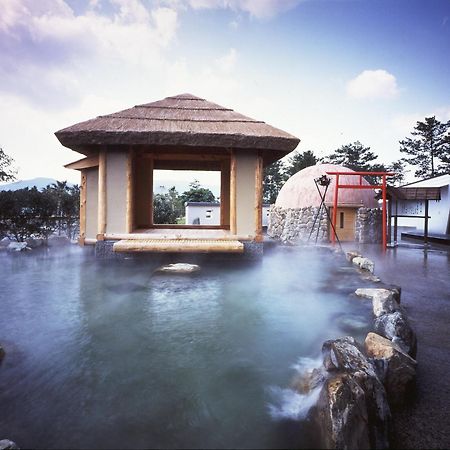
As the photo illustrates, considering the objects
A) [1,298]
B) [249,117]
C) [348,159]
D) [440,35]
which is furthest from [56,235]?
[348,159]

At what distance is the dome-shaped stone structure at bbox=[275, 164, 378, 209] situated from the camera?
49.9 ft

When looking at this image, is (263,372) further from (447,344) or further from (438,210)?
(438,210)

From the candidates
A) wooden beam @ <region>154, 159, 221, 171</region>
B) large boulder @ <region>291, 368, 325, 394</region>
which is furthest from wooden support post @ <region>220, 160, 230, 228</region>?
large boulder @ <region>291, 368, 325, 394</region>

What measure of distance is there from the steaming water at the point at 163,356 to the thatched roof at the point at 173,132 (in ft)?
10.5

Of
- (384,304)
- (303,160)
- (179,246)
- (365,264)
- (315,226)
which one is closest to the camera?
(384,304)

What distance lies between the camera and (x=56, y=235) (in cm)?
1350

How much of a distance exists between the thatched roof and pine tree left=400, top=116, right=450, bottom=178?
102ft

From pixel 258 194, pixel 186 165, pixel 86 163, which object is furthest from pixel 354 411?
pixel 186 165

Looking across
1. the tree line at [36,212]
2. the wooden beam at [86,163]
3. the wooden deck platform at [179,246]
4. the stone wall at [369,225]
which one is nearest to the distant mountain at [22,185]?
the tree line at [36,212]

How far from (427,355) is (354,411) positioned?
1.84 metres

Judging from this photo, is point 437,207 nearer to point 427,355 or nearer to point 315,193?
point 315,193

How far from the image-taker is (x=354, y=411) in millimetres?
2010

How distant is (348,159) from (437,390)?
3255 cm

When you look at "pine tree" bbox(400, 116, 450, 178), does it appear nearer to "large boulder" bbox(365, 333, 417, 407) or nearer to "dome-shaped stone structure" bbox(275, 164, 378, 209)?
"dome-shaped stone structure" bbox(275, 164, 378, 209)
